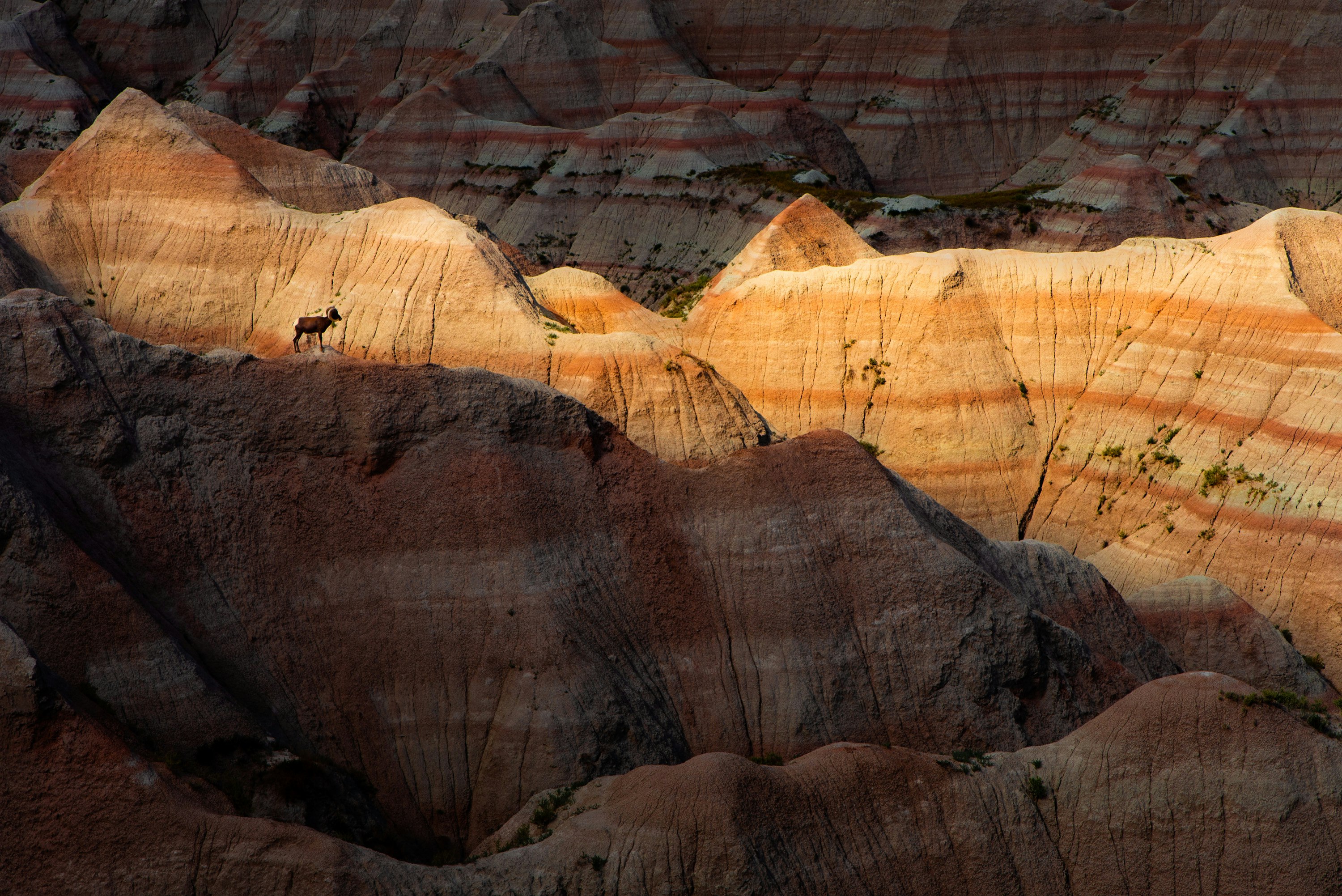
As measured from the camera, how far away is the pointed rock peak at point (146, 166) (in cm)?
4616

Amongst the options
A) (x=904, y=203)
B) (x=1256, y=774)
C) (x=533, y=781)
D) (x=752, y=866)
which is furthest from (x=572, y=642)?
(x=904, y=203)

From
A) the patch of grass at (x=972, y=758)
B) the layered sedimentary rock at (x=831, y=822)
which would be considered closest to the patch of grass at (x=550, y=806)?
the layered sedimentary rock at (x=831, y=822)

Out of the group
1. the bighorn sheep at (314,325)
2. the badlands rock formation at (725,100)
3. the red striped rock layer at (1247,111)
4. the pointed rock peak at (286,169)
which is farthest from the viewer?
the red striped rock layer at (1247,111)

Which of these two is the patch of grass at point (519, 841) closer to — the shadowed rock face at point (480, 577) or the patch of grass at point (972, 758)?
the shadowed rock face at point (480, 577)

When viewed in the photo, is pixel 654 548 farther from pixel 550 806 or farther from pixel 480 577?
pixel 550 806

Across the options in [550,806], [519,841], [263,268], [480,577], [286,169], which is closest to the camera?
[519,841]

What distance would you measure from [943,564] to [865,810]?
680 cm

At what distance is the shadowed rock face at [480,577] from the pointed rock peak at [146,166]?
19845mm

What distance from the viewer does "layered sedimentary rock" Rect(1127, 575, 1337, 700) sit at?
121 ft

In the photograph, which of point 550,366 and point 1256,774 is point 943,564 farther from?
point 550,366

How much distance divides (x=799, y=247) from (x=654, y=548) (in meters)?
29.8

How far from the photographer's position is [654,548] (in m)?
28.9

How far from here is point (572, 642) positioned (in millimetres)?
26750

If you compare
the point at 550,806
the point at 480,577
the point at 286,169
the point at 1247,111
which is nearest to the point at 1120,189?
the point at 1247,111
